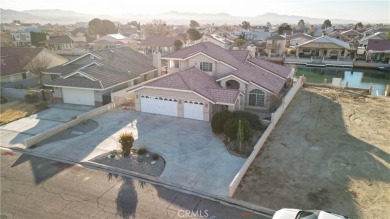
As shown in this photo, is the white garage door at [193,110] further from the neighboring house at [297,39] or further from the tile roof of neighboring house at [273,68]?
the neighboring house at [297,39]

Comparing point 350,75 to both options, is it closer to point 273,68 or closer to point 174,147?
point 273,68

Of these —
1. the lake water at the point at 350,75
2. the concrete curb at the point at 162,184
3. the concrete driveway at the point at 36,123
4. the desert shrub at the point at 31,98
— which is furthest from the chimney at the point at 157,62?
the lake water at the point at 350,75

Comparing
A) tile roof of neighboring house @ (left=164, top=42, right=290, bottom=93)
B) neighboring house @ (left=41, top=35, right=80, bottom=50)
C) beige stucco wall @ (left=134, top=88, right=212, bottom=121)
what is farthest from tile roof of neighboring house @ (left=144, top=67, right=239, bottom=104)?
neighboring house @ (left=41, top=35, right=80, bottom=50)

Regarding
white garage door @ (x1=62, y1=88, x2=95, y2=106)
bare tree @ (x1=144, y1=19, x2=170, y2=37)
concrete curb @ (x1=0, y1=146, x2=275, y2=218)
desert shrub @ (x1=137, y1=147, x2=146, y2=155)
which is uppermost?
bare tree @ (x1=144, y1=19, x2=170, y2=37)

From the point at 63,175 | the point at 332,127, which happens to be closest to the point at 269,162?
the point at 332,127

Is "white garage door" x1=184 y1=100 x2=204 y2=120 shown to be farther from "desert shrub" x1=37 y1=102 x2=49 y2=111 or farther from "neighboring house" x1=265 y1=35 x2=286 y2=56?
"neighboring house" x1=265 y1=35 x2=286 y2=56

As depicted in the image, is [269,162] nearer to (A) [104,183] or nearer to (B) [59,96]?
(A) [104,183]
